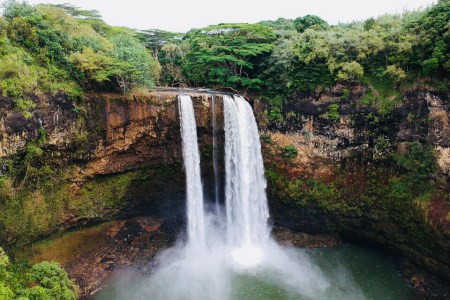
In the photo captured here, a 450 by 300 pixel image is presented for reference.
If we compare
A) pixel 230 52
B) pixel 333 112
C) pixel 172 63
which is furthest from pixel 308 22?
pixel 172 63

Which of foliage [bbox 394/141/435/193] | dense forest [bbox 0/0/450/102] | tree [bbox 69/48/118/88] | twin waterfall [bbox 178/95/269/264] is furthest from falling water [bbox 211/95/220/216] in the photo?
foliage [bbox 394/141/435/193]

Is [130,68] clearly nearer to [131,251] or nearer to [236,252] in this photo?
[131,251]

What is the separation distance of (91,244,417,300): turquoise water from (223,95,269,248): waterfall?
2567 mm

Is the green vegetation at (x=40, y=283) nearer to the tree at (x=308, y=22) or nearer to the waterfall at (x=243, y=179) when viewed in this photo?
the waterfall at (x=243, y=179)

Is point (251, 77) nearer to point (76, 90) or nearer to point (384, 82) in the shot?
point (384, 82)

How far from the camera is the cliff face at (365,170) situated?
46.5ft

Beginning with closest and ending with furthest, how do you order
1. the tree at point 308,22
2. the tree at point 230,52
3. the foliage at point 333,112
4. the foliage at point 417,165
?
the foliage at point 417,165 → the foliage at point 333,112 → the tree at point 230,52 → the tree at point 308,22

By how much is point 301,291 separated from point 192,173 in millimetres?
7524

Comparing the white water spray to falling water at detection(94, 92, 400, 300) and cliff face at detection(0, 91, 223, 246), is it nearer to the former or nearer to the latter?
falling water at detection(94, 92, 400, 300)

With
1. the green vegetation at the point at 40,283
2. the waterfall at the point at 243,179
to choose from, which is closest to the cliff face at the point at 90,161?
the waterfall at the point at 243,179

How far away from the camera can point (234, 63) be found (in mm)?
19547

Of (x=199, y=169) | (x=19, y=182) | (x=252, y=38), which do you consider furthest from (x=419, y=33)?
(x=19, y=182)

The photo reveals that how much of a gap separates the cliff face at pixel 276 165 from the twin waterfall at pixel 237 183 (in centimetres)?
63

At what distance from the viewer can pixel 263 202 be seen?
59.6 feet
